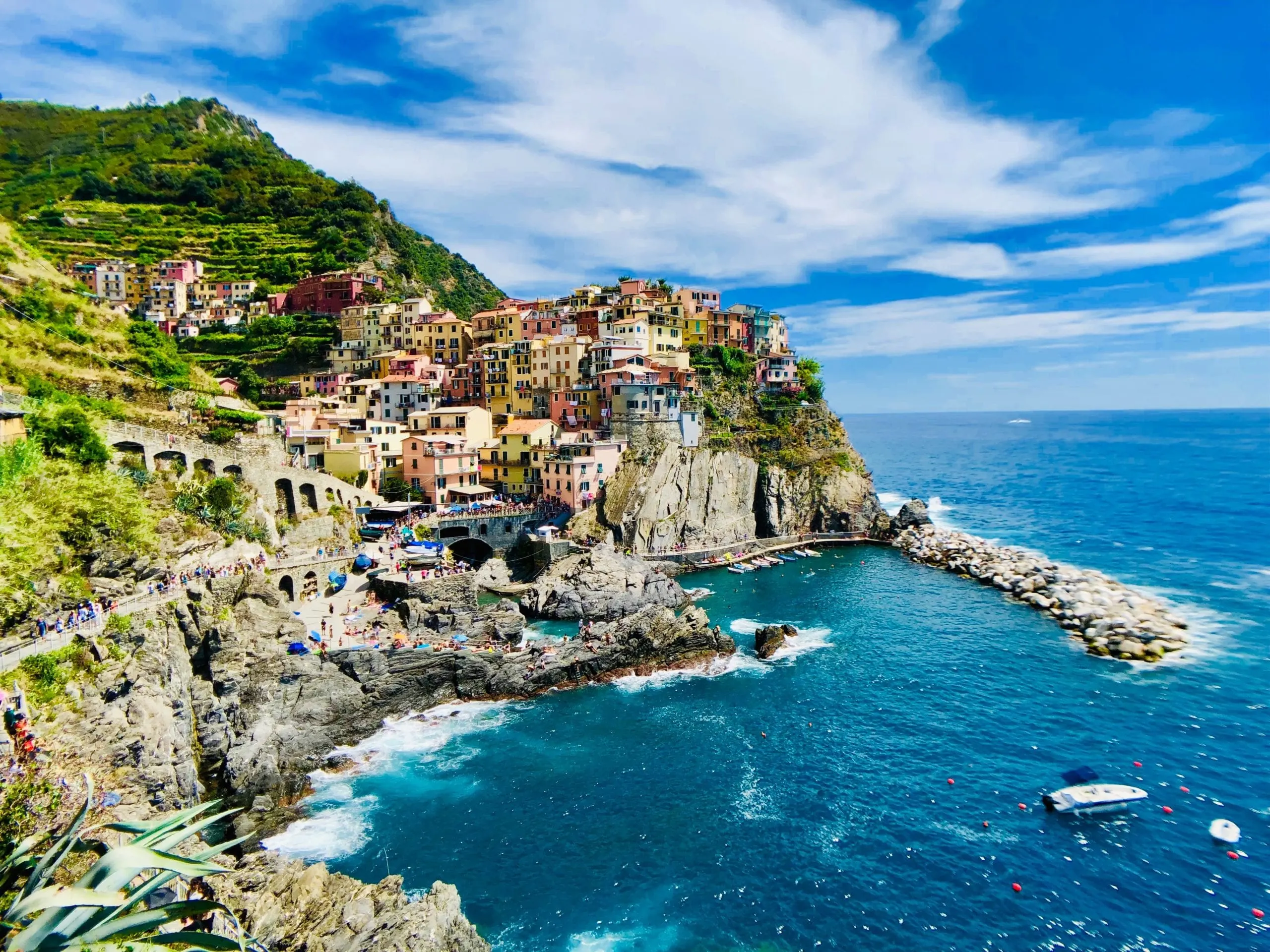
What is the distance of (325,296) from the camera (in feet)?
329

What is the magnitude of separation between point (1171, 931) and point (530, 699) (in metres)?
31.1

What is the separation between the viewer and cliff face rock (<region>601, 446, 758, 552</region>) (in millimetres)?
68062

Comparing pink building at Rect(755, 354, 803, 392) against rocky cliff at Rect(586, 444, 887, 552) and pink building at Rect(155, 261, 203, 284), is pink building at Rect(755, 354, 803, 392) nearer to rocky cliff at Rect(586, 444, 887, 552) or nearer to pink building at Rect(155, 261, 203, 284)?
rocky cliff at Rect(586, 444, 887, 552)

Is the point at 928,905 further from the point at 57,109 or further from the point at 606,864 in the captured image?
the point at 57,109

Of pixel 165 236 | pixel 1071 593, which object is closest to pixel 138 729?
pixel 1071 593

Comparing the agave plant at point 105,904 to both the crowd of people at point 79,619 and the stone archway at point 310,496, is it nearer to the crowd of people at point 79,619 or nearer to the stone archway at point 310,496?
the crowd of people at point 79,619

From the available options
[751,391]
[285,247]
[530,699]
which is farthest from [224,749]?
[285,247]

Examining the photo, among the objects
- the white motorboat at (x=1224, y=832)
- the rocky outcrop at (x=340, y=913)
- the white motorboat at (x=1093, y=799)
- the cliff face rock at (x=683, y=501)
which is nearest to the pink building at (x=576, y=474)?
the cliff face rock at (x=683, y=501)

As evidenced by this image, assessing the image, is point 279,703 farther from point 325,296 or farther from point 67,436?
point 325,296

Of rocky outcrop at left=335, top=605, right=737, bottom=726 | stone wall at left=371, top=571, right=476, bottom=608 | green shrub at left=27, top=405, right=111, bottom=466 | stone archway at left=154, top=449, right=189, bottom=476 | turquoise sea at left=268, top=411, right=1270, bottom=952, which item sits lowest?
turquoise sea at left=268, top=411, right=1270, bottom=952

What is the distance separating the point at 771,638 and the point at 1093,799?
69.2 feet

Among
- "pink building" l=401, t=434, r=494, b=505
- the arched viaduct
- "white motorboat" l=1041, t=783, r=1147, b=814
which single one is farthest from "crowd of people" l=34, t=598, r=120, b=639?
"white motorboat" l=1041, t=783, r=1147, b=814

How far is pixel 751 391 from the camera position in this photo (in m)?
85.9

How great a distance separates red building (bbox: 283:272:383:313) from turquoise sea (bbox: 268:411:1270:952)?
261ft
